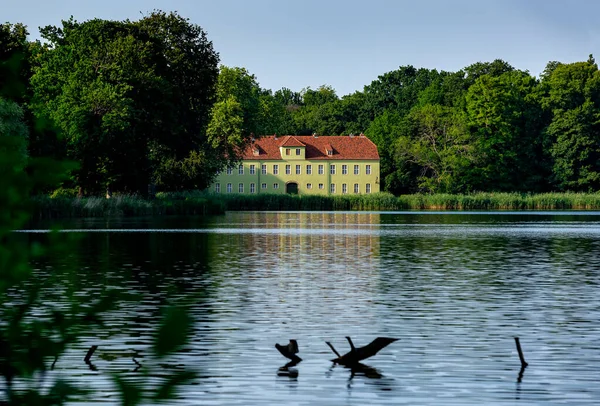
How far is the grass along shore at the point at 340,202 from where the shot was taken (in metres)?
77.2

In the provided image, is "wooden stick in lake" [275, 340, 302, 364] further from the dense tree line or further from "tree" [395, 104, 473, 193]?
"tree" [395, 104, 473, 193]

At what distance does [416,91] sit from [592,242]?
91.3 m

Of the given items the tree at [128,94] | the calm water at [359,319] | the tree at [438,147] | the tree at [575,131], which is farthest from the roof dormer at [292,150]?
the calm water at [359,319]

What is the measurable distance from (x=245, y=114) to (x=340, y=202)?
18.9 meters

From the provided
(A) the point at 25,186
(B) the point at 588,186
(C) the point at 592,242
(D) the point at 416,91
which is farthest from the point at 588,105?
(A) the point at 25,186

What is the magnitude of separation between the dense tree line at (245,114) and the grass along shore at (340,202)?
1.80 metres

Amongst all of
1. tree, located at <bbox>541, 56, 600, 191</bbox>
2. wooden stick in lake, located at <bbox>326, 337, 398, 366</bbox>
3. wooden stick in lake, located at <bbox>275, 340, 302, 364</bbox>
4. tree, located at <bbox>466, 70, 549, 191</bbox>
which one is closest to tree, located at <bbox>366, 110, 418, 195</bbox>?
tree, located at <bbox>466, 70, 549, 191</bbox>

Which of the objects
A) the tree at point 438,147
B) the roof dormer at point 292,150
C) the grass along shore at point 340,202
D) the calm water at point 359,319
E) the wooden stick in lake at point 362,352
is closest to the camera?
the calm water at point 359,319

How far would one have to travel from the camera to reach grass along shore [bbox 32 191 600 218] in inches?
3039

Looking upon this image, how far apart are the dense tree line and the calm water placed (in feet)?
51.2

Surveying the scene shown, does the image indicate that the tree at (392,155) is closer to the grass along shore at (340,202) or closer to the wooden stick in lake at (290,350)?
the grass along shore at (340,202)

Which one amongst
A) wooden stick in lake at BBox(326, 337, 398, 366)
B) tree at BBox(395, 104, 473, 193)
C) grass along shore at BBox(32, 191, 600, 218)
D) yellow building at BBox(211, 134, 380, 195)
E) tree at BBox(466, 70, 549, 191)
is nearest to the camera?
wooden stick in lake at BBox(326, 337, 398, 366)

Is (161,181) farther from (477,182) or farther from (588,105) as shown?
(588,105)

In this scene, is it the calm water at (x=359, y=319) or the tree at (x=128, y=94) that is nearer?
the calm water at (x=359, y=319)
